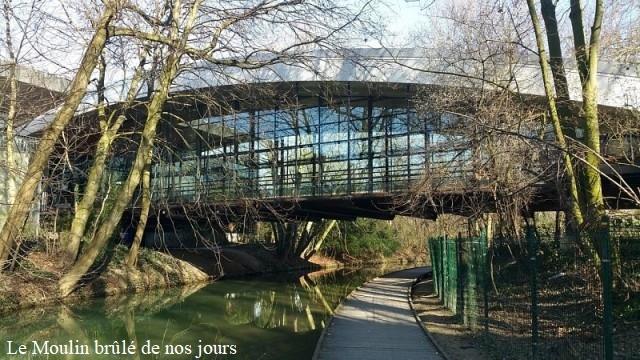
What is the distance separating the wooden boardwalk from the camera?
1017cm

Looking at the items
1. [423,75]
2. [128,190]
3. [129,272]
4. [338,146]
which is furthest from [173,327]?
[338,146]

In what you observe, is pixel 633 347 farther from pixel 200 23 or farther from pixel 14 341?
pixel 14 341

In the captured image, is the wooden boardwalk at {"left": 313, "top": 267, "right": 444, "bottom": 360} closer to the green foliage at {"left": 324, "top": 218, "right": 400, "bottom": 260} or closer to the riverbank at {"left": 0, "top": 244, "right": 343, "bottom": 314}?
the riverbank at {"left": 0, "top": 244, "right": 343, "bottom": 314}

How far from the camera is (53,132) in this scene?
1067 cm

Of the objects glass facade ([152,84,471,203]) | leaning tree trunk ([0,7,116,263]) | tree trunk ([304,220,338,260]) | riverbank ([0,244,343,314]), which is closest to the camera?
leaning tree trunk ([0,7,116,263])

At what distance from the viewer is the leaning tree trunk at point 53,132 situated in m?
10.5

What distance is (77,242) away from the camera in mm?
20000

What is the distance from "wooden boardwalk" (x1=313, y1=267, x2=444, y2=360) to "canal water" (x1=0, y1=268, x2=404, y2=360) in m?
0.63

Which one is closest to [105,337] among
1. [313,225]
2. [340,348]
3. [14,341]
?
[14,341]

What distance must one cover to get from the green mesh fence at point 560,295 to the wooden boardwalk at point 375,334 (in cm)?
134

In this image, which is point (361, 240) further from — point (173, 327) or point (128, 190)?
point (173, 327)

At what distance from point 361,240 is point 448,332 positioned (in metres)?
41.9

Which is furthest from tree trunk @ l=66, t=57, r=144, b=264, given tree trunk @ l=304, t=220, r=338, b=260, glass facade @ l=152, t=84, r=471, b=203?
tree trunk @ l=304, t=220, r=338, b=260

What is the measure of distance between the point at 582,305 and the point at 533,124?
7.07 m
